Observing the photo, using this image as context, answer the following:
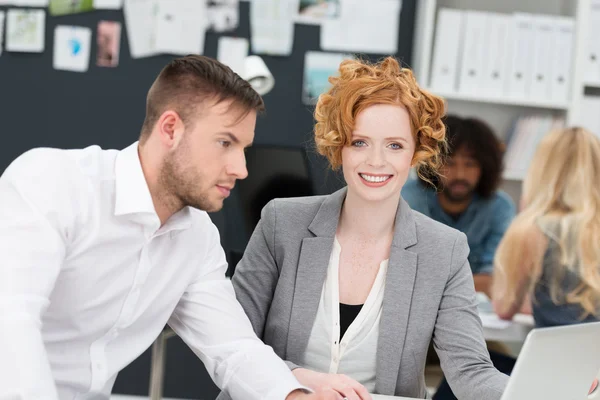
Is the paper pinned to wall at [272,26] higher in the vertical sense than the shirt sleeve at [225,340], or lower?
higher

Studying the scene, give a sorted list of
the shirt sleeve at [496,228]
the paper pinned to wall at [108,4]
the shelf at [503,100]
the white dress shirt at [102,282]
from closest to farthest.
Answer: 1. the white dress shirt at [102,282]
2. the shirt sleeve at [496,228]
3. the shelf at [503,100]
4. the paper pinned to wall at [108,4]

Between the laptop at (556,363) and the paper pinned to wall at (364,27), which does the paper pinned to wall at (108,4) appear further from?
the laptop at (556,363)

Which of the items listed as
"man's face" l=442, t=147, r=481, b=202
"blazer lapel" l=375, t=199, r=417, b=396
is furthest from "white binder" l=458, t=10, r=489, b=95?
"blazer lapel" l=375, t=199, r=417, b=396

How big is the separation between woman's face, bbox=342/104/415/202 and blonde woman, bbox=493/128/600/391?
1166mm

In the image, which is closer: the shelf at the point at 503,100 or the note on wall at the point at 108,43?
the shelf at the point at 503,100

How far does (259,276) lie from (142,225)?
0.41 meters

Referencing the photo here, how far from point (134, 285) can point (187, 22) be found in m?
2.46

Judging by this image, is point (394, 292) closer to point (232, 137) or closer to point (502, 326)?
point (232, 137)

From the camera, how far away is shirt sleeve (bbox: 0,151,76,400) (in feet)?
4.24

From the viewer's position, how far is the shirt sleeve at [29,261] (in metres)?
1.29

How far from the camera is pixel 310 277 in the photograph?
1.89 meters

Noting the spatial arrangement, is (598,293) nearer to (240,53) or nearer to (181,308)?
(181,308)

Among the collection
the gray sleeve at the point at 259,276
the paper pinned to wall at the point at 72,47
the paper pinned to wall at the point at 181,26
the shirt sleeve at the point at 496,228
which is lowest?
the shirt sleeve at the point at 496,228

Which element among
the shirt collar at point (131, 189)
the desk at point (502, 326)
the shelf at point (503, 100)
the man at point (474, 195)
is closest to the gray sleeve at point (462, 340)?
the shirt collar at point (131, 189)
